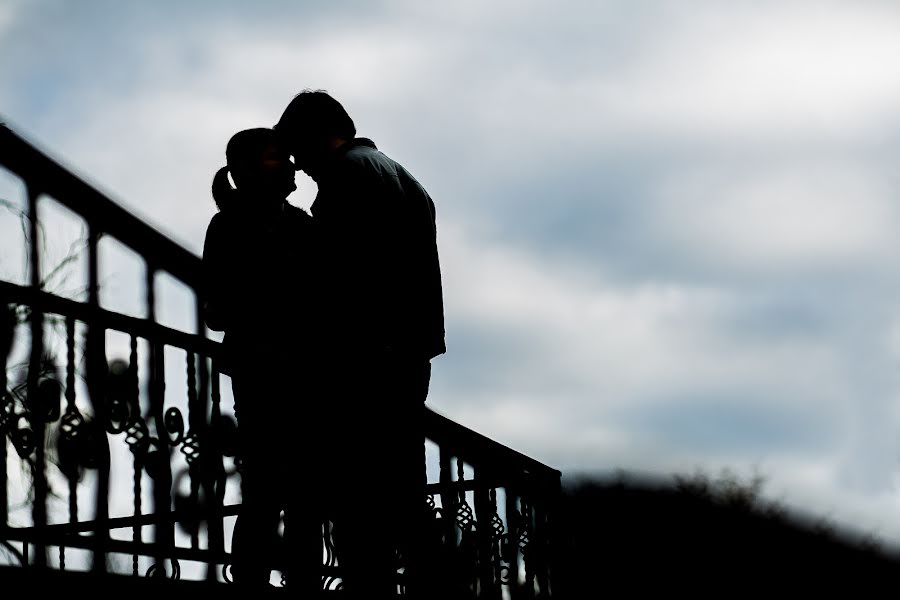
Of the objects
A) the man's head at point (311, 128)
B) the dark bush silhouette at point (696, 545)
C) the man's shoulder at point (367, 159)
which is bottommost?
the dark bush silhouette at point (696, 545)

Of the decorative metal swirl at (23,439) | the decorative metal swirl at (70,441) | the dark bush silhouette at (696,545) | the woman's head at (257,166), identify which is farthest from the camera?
the dark bush silhouette at (696,545)

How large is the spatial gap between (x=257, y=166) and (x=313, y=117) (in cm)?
30

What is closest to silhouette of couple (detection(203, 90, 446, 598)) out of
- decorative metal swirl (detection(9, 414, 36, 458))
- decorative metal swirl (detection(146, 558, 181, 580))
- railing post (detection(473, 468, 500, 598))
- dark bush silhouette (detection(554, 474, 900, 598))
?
decorative metal swirl (detection(146, 558, 181, 580))

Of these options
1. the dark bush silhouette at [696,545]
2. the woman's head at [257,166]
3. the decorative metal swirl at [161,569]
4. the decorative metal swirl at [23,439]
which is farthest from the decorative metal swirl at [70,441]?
the dark bush silhouette at [696,545]

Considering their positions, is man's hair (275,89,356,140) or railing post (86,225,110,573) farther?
railing post (86,225,110,573)

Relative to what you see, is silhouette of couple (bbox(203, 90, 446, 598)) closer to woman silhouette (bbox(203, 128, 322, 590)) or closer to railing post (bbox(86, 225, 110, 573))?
woman silhouette (bbox(203, 128, 322, 590))

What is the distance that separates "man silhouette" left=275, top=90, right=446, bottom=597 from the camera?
373 cm

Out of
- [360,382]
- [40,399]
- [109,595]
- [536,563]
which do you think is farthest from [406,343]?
[536,563]

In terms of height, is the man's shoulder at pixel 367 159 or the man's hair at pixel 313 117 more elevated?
the man's hair at pixel 313 117

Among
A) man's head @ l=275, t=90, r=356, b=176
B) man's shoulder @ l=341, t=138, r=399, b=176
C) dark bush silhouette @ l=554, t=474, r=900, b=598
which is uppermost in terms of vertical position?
man's head @ l=275, t=90, r=356, b=176

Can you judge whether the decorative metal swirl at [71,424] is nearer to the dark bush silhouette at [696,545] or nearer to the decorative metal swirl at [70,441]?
the decorative metal swirl at [70,441]

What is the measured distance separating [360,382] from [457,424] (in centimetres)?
273

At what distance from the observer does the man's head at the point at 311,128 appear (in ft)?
12.9

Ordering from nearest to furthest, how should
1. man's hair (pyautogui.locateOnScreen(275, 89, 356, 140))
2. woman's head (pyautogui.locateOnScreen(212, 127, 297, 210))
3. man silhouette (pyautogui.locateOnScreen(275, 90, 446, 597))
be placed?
man silhouette (pyautogui.locateOnScreen(275, 90, 446, 597)) → man's hair (pyautogui.locateOnScreen(275, 89, 356, 140)) → woman's head (pyautogui.locateOnScreen(212, 127, 297, 210))
